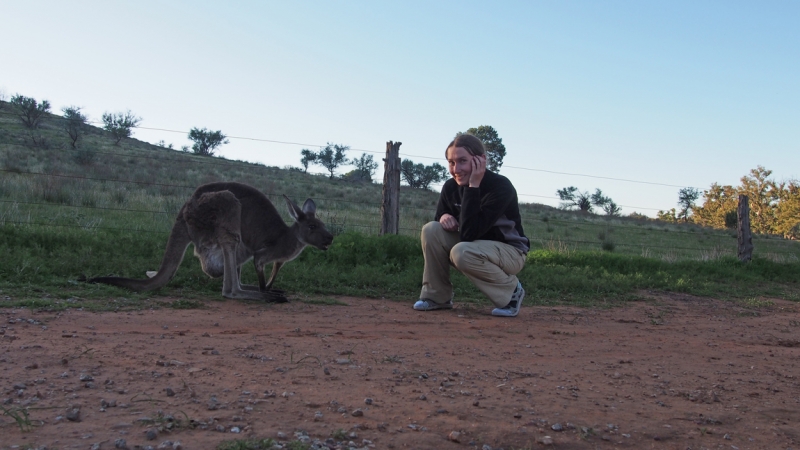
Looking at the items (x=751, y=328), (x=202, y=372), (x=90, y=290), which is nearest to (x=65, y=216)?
(x=90, y=290)

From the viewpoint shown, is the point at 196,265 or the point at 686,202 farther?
the point at 686,202

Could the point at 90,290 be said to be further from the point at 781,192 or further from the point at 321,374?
the point at 781,192

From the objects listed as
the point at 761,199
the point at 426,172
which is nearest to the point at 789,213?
the point at 761,199

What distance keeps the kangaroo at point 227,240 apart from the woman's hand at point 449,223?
1684 mm

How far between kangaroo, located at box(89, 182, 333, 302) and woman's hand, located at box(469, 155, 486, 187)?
211cm

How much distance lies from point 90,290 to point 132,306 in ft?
2.28

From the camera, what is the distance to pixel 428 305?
6.24 metres

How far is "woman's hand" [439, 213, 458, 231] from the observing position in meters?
6.11

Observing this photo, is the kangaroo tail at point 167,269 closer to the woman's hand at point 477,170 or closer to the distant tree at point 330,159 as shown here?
the woman's hand at point 477,170

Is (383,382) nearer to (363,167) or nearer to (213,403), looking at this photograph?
(213,403)

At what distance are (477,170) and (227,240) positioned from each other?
2.46 meters

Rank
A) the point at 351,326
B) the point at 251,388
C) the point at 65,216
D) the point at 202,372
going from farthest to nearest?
the point at 65,216 < the point at 351,326 < the point at 202,372 < the point at 251,388

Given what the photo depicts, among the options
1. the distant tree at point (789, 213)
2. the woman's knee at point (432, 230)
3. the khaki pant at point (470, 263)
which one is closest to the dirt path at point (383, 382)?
the khaki pant at point (470, 263)

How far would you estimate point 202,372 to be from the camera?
3.48 m
